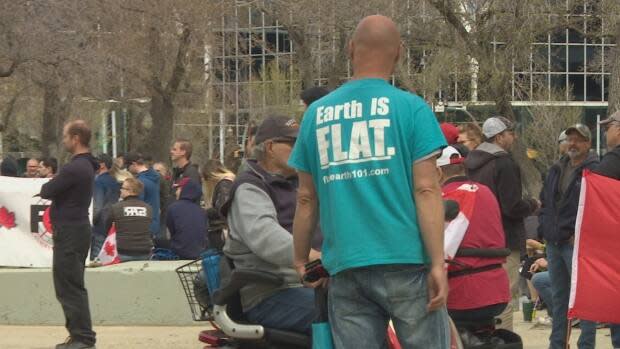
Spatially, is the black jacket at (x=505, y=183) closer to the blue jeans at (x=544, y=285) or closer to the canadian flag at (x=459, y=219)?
the blue jeans at (x=544, y=285)

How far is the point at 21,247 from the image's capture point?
12.2 meters

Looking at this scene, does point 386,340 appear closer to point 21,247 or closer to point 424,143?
point 424,143

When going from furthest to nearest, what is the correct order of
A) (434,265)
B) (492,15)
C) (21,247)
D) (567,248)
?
(492,15) → (21,247) → (567,248) → (434,265)

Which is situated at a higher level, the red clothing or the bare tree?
the bare tree

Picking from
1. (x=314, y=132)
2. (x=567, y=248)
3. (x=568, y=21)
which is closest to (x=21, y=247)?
(x=567, y=248)

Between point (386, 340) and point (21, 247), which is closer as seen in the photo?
point (386, 340)

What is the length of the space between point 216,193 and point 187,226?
257 cm

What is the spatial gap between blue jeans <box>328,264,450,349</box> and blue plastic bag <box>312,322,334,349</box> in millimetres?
63

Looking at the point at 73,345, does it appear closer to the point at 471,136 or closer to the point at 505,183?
the point at 471,136

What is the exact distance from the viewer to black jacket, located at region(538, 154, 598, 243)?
27.9 feet

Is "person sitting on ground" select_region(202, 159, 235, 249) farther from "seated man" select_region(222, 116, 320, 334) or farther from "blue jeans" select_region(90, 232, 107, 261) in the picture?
"blue jeans" select_region(90, 232, 107, 261)

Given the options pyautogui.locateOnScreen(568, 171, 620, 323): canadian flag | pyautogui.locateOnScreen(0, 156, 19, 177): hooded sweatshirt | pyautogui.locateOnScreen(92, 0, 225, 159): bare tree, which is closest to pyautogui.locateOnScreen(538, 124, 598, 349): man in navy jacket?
pyautogui.locateOnScreen(568, 171, 620, 323): canadian flag

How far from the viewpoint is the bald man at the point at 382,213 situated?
4492 millimetres

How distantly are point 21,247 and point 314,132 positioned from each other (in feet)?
26.5
